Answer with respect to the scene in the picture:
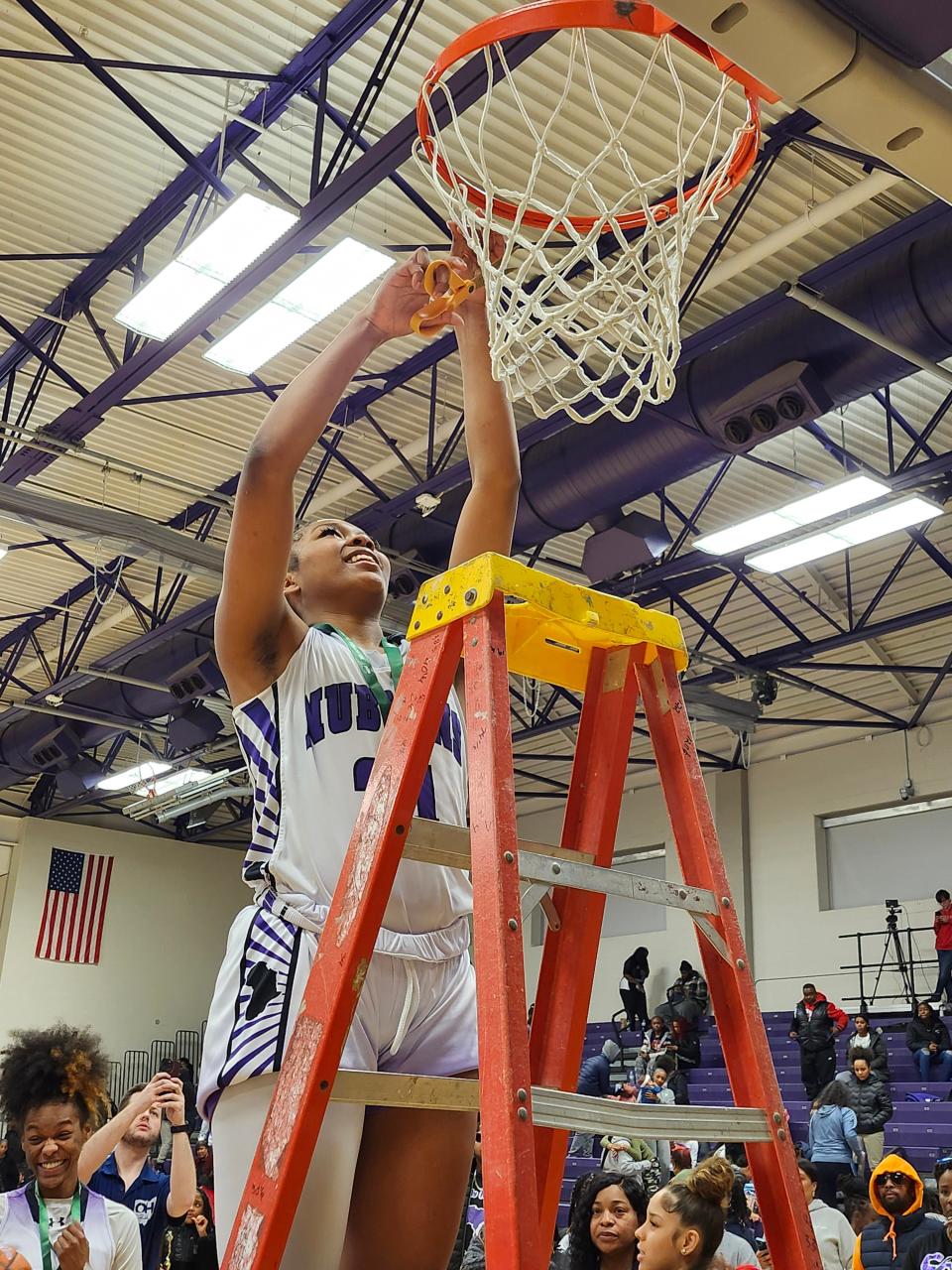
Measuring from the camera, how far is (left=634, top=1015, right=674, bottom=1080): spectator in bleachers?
17.9 m

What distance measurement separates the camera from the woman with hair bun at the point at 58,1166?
3814 mm

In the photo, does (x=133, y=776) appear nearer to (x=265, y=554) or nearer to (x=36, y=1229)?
(x=36, y=1229)

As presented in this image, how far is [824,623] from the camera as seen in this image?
16406 mm

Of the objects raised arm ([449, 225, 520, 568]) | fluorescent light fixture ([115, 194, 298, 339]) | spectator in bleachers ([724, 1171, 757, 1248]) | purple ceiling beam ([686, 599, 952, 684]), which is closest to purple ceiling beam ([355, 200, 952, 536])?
fluorescent light fixture ([115, 194, 298, 339])

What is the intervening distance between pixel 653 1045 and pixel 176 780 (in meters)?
8.00

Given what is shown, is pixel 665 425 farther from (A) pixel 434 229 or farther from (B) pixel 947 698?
(B) pixel 947 698

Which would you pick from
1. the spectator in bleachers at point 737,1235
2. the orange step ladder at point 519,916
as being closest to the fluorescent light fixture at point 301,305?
the spectator in bleachers at point 737,1235

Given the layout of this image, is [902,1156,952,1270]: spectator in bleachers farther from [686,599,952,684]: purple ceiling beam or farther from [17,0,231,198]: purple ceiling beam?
[686,599,952,684]: purple ceiling beam

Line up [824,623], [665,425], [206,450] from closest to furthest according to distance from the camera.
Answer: [665,425]
[206,450]
[824,623]

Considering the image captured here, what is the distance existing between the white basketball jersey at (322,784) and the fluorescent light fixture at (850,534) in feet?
31.1

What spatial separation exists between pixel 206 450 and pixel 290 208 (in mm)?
5009

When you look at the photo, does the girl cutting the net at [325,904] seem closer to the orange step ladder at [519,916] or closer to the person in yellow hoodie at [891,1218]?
the orange step ladder at [519,916]

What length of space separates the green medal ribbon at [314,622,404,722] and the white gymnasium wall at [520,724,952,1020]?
17294mm

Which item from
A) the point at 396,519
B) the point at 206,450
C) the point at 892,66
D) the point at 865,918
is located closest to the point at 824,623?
the point at 865,918
